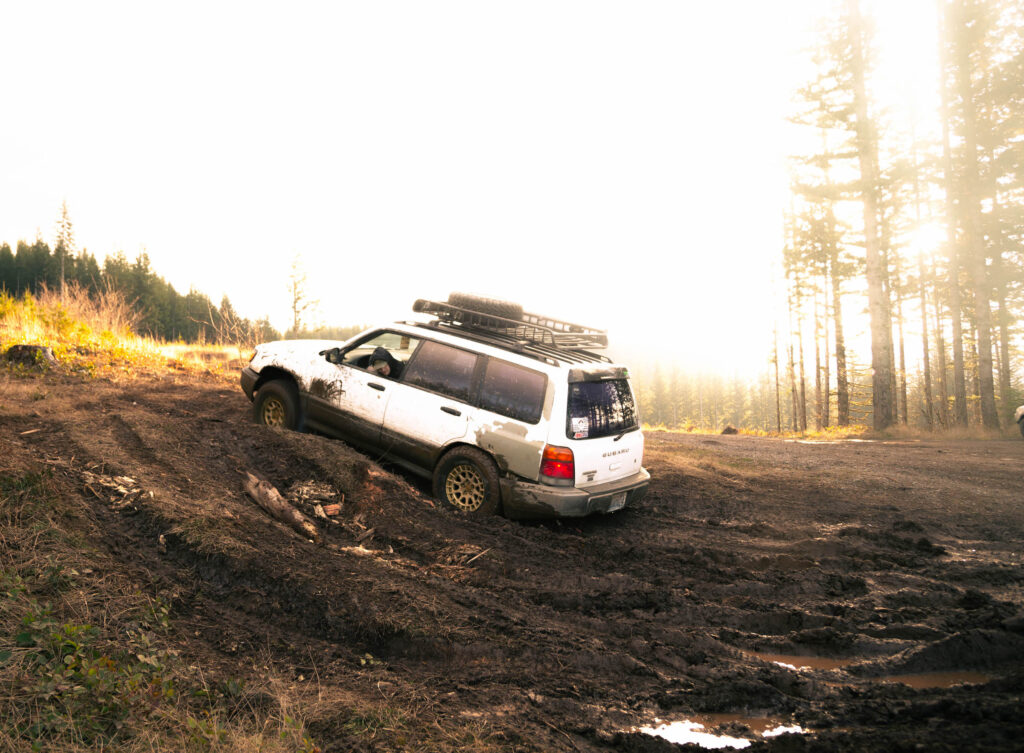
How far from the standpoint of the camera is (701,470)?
29.1 ft

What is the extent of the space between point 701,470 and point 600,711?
632cm

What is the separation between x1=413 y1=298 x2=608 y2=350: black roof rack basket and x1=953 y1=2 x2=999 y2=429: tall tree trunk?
16.0 m

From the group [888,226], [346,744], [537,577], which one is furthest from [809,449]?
[888,226]

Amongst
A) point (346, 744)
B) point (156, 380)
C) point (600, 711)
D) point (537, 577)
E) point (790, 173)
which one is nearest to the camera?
point (346, 744)

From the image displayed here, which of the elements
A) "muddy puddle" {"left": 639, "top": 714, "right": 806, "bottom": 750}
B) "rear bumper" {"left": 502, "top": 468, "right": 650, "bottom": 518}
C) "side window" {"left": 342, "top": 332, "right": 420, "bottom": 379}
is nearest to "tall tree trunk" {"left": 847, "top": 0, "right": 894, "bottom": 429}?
"rear bumper" {"left": 502, "top": 468, "right": 650, "bottom": 518}

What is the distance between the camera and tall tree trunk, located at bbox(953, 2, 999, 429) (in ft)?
56.2

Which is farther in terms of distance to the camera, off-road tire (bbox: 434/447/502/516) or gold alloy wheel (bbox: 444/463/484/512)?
gold alloy wheel (bbox: 444/463/484/512)

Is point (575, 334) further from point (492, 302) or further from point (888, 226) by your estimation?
point (888, 226)

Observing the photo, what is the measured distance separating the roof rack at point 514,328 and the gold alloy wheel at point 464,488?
1.60m

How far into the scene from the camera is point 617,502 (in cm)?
614

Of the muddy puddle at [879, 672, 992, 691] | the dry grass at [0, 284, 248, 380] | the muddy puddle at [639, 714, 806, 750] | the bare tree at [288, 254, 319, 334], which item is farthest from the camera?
the bare tree at [288, 254, 319, 334]

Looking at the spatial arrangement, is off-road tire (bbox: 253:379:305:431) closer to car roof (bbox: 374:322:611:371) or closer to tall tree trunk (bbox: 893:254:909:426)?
car roof (bbox: 374:322:611:371)

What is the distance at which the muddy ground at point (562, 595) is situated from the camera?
9.80 feet

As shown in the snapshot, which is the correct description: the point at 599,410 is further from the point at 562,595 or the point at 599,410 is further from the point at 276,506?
the point at 276,506
